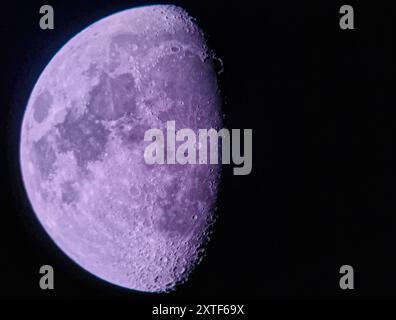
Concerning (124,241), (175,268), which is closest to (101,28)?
(124,241)

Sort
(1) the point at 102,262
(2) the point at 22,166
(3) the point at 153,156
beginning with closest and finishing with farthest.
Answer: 1. (3) the point at 153,156
2. (1) the point at 102,262
3. (2) the point at 22,166

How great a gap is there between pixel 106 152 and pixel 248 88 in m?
1.50

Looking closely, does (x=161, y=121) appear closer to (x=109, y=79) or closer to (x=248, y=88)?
(x=109, y=79)

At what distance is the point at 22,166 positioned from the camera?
494 cm

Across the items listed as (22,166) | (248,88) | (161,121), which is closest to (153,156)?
(161,121)

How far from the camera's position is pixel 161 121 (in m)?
3.92

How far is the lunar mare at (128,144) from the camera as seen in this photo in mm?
3953

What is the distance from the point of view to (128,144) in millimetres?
3938

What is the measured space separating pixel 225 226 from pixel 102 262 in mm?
1328

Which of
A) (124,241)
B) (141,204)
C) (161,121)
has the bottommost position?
(124,241)

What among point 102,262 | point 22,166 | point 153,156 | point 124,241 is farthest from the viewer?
point 22,166

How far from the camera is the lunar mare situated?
3.95m

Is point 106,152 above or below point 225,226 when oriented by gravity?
above

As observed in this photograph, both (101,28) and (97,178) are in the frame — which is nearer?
(97,178)
